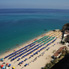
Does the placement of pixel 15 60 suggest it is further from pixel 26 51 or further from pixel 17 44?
pixel 17 44

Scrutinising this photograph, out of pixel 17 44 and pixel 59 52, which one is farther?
pixel 17 44

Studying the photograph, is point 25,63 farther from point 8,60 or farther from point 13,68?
point 8,60

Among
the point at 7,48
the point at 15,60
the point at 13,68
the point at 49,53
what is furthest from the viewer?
the point at 7,48

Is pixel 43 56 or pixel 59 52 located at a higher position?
pixel 59 52

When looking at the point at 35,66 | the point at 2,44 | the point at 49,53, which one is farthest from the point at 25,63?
the point at 2,44

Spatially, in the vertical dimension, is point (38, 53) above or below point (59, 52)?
below

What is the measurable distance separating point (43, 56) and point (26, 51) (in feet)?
22.9

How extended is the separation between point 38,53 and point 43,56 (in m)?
2.77

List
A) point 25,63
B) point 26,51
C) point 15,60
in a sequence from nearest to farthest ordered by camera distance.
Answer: point 25,63
point 15,60
point 26,51

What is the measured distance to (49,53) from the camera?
3025cm

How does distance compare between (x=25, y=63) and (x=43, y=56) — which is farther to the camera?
(x=43, y=56)

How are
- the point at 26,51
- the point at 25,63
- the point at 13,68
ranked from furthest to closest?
the point at 26,51, the point at 25,63, the point at 13,68

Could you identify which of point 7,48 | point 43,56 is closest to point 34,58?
point 43,56

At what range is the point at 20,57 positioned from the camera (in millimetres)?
29391
